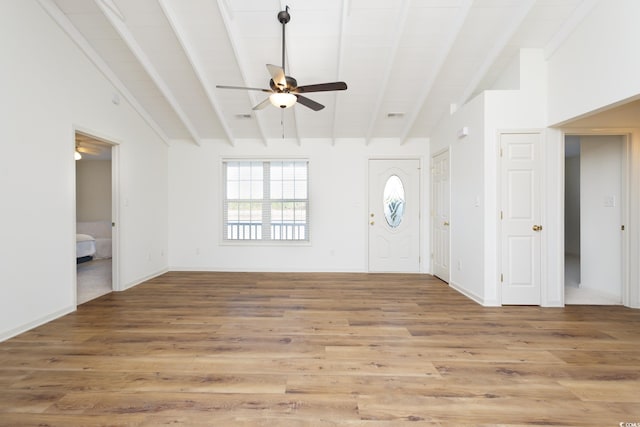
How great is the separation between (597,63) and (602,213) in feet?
7.12

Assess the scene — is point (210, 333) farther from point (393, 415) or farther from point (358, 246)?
point (358, 246)

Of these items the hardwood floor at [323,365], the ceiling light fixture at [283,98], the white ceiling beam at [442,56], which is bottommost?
the hardwood floor at [323,365]

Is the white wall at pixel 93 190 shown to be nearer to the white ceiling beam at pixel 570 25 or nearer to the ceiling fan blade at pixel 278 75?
the ceiling fan blade at pixel 278 75

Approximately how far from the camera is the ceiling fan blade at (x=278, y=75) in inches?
110

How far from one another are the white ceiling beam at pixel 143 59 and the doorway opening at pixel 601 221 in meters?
A: 6.09

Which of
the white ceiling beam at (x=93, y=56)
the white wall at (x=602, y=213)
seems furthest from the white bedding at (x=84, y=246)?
the white wall at (x=602, y=213)

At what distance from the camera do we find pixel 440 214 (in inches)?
203

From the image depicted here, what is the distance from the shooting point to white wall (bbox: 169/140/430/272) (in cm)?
575

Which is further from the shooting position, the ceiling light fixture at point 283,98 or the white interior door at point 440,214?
the white interior door at point 440,214

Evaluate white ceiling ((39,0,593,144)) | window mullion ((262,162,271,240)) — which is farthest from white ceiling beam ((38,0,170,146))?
window mullion ((262,162,271,240))

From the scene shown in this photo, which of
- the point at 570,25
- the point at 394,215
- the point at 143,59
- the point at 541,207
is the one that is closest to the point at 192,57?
the point at 143,59

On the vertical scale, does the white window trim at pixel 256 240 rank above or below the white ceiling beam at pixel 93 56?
below

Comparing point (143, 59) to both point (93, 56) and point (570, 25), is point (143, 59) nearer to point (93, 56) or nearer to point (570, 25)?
point (93, 56)

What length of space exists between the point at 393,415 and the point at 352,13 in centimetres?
379
